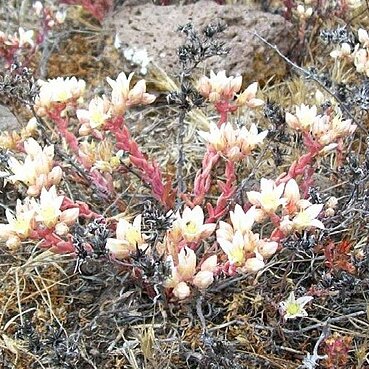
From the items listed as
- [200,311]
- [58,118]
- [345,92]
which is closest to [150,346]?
[200,311]

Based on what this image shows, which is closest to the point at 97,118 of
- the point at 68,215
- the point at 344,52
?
the point at 68,215

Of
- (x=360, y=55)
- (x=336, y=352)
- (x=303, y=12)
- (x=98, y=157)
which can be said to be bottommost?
(x=336, y=352)

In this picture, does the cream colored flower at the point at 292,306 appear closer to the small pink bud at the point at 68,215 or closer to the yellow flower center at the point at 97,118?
the small pink bud at the point at 68,215

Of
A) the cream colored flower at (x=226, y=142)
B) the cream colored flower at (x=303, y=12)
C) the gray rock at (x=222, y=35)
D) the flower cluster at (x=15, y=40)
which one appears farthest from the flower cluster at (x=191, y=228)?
the cream colored flower at (x=303, y=12)

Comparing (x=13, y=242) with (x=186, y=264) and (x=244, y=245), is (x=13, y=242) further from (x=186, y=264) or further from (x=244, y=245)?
(x=244, y=245)

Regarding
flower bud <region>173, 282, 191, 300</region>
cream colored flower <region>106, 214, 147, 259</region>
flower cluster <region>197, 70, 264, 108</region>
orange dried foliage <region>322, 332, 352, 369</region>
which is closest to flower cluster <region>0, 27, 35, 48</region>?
flower cluster <region>197, 70, 264, 108</region>

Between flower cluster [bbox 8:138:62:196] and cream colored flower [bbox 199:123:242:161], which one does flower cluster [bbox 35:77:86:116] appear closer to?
flower cluster [bbox 8:138:62:196]
